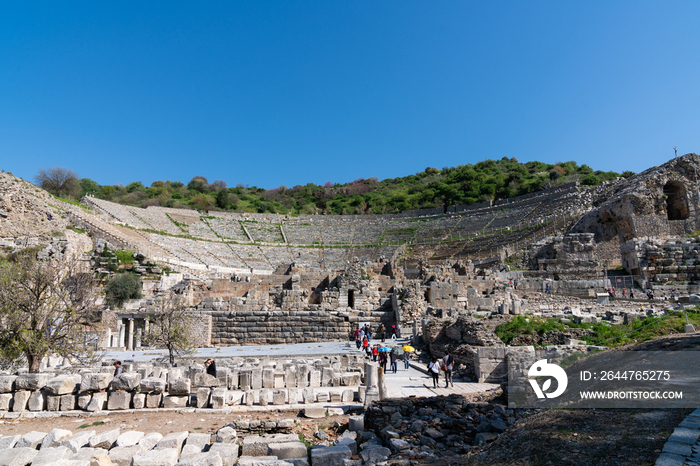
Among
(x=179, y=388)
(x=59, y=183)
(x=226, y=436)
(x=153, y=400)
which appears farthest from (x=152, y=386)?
(x=59, y=183)

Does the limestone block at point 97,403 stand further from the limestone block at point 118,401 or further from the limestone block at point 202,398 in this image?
the limestone block at point 202,398

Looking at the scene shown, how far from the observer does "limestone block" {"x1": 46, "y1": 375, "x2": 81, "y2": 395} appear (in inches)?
301

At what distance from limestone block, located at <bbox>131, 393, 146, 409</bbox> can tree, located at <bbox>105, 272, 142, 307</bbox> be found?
16.1 meters

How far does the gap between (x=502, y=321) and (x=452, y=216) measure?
38345 mm

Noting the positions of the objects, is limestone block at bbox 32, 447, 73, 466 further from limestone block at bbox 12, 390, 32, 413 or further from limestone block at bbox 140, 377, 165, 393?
limestone block at bbox 12, 390, 32, 413

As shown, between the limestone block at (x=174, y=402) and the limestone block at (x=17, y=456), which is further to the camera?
the limestone block at (x=174, y=402)

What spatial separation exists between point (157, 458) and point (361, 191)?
80065mm

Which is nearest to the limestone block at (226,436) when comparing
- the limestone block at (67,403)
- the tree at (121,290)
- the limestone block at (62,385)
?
the limestone block at (67,403)

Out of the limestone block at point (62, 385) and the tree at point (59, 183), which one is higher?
the tree at point (59, 183)

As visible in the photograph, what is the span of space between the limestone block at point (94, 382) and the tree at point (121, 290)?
51.3ft

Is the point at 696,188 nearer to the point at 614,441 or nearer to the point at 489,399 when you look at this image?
the point at 489,399

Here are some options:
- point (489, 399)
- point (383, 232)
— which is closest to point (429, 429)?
point (489, 399)

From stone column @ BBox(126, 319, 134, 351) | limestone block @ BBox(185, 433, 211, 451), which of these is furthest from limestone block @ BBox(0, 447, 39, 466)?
stone column @ BBox(126, 319, 134, 351)

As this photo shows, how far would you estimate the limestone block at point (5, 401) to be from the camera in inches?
298
